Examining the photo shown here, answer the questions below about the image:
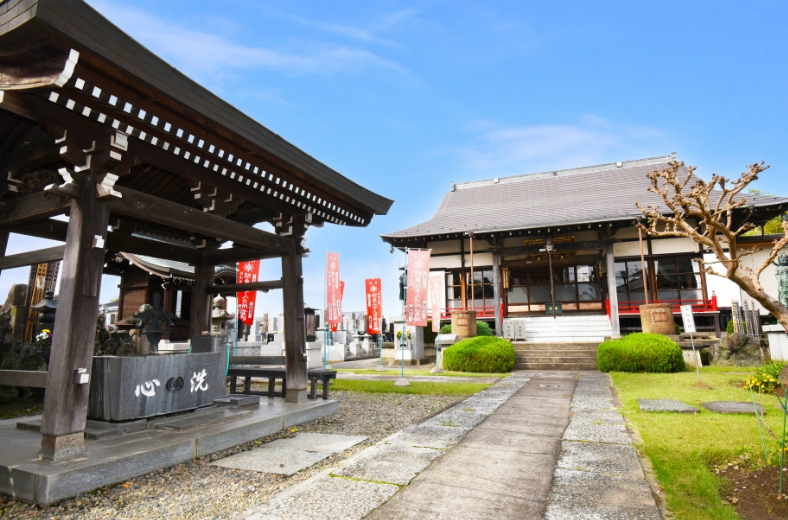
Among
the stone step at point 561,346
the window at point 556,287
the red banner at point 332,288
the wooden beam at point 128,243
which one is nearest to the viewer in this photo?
the wooden beam at point 128,243

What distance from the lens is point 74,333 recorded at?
3830 mm

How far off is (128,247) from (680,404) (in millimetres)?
8643

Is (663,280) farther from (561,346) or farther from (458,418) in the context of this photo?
(458,418)

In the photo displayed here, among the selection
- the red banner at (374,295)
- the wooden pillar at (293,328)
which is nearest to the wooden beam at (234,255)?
the wooden pillar at (293,328)

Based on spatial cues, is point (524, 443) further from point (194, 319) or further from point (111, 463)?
point (194, 319)

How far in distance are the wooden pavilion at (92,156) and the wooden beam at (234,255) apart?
1.85 feet

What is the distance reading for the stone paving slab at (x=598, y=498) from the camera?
9.61ft

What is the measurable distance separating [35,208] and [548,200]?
67.0 ft

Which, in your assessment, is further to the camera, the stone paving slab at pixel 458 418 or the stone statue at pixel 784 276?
the stone statue at pixel 784 276

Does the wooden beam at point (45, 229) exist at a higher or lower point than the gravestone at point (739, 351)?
higher

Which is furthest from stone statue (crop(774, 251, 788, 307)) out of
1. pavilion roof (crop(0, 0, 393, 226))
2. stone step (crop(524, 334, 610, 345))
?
pavilion roof (crop(0, 0, 393, 226))

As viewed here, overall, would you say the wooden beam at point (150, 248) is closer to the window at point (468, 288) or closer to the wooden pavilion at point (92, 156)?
the wooden pavilion at point (92, 156)

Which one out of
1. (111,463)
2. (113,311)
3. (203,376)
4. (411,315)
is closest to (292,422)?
(203,376)

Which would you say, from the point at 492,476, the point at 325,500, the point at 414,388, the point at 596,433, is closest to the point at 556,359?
the point at 414,388
